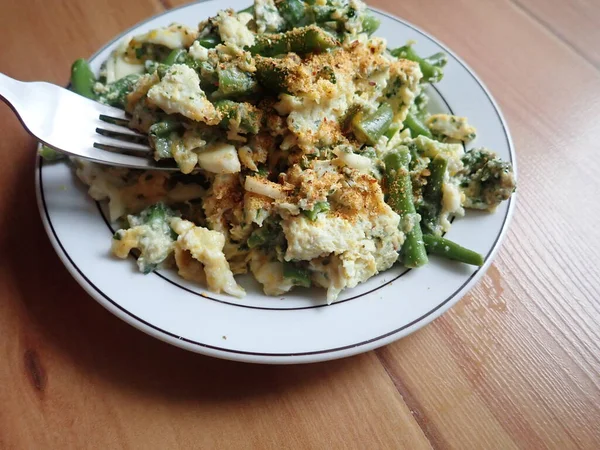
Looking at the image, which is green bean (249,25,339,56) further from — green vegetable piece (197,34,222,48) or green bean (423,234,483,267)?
green bean (423,234,483,267)

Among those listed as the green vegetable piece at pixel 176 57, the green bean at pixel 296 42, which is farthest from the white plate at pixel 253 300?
the green bean at pixel 296 42

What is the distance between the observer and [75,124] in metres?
1.52

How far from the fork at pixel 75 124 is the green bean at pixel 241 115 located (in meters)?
0.25

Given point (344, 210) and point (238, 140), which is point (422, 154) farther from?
point (238, 140)

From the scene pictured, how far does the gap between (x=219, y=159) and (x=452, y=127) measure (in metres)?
0.87

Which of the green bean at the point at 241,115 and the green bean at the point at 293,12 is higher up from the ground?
the green bean at the point at 293,12

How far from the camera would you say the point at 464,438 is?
4.73 ft

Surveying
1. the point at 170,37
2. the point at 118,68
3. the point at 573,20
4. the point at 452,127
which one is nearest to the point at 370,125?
the point at 452,127

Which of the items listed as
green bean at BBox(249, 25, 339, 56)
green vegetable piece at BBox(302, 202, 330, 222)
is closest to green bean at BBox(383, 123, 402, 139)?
green bean at BBox(249, 25, 339, 56)

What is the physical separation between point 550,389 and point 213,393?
1017mm

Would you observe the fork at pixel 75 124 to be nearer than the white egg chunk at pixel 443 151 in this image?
Yes

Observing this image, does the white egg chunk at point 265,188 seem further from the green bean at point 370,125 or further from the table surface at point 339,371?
the table surface at point 339,371

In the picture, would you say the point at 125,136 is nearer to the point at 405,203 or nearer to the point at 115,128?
the point at 115,128

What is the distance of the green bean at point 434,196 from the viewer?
168 centimetres
